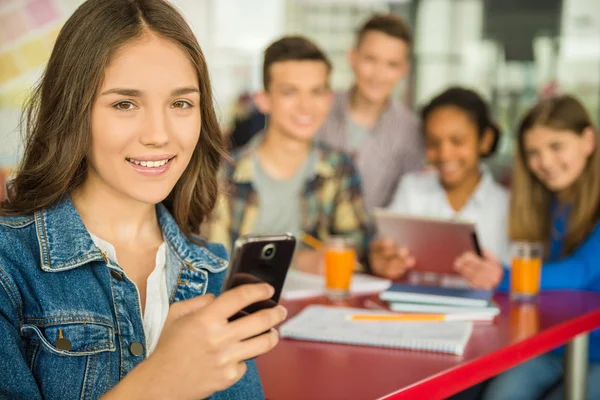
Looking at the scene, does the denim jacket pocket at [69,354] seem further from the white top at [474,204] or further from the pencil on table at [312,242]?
the white top at [474,204]

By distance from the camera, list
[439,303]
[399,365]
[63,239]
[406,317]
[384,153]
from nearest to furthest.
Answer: [63,239]
[399,365]
[406,317]
[439,303]
[384,153]

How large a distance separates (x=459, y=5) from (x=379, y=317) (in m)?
3.22

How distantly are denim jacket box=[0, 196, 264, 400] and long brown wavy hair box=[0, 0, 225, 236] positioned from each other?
5 centimetres

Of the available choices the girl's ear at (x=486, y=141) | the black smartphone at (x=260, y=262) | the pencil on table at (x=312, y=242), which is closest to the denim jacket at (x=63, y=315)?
the black smartphone at (x=260, y=262)

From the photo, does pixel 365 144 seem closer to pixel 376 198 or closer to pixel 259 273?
pixel 376 198

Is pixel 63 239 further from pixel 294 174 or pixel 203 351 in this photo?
pixel 294 174

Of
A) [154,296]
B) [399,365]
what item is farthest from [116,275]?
[399,365]

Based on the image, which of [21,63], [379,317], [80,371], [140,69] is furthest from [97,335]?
[21,63]

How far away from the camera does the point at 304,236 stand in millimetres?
2441

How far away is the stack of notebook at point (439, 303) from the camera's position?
1725 millimetres

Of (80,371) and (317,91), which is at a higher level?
(317,91)

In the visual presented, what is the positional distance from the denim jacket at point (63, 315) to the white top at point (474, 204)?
1.79m

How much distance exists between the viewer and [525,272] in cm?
199

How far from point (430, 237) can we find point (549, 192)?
662 mm
